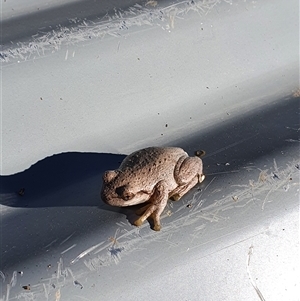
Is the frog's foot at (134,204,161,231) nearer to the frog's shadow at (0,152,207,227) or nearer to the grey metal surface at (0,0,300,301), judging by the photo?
the grey metal surface at (0,0,300,301)

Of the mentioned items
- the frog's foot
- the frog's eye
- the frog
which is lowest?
the frog's foot

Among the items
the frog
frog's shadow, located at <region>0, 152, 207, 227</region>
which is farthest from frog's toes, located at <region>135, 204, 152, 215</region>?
frog's shadow, located at <region>0, 152, 207, 227</region>

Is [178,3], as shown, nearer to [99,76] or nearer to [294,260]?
[99,76]

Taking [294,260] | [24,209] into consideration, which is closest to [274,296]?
[294,260]

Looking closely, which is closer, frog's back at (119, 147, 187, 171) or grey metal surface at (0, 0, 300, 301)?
grey metal surface at (0, 0, 300, 301)

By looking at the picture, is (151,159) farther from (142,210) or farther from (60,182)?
(60,182)

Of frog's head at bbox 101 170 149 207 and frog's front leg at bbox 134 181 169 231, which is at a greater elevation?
frog's head at bbox 101 170 149 207

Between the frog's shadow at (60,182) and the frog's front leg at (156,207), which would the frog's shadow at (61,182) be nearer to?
the frog's shadow at (60,182)

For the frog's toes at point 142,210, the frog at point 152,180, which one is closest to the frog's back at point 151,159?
the frog at point 152,180
